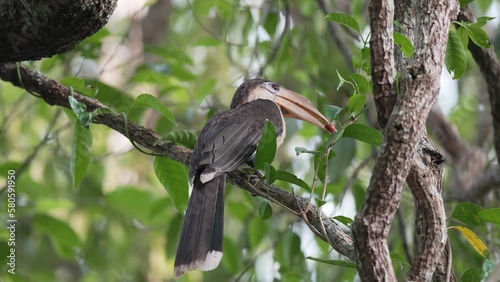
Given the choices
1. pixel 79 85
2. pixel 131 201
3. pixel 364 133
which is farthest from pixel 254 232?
→ pixel 364 133

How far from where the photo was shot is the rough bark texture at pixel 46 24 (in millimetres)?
2682

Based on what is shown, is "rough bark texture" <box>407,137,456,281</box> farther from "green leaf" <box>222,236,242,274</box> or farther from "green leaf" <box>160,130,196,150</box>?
"green leaf" <box>222,236,242,274</box>

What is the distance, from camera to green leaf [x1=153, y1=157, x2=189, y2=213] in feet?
11.0

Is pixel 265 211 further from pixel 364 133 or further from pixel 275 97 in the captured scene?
pixel 275 97

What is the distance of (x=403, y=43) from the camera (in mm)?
2422

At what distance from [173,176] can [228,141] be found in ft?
0.92

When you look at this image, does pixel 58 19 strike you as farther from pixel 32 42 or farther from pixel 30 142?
pixel 30 142

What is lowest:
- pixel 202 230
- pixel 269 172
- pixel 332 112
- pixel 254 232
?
pixel 254 232

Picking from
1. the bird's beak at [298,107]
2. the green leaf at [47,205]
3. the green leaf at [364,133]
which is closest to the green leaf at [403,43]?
the green leaf at [364,133]

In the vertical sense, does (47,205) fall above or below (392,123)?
below

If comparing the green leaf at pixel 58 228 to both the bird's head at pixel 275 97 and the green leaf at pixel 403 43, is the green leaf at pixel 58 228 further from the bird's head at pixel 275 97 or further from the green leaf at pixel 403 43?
the green leaf at pixel 403 43

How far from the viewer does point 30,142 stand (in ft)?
23.8

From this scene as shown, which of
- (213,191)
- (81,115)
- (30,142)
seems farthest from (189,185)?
(30,142)

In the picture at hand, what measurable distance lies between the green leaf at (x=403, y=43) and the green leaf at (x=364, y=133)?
26 cm
